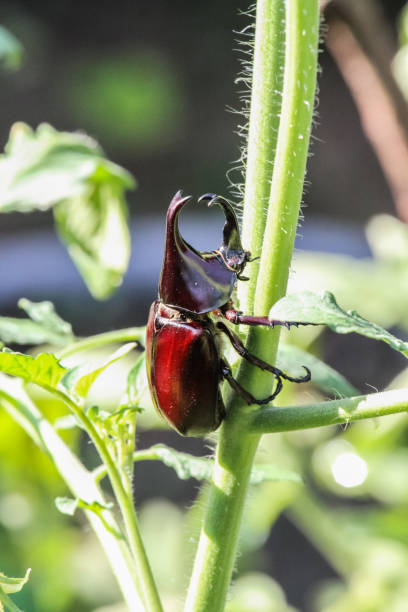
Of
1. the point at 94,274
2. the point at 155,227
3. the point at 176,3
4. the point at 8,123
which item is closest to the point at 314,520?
the point at 94,274

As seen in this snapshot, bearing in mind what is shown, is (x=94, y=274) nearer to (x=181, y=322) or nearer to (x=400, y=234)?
(x=181, y=322)

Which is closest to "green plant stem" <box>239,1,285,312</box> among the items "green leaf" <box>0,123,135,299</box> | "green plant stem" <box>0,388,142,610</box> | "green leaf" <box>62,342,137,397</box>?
"green leaf" <box>62,342,137,397</box>

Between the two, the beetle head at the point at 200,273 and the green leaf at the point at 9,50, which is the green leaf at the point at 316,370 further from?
the green leaf at the point at 9,50

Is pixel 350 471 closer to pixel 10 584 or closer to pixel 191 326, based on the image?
pixel 191 326

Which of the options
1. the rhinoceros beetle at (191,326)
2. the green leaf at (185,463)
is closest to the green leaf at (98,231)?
the rhinoceros beetle at (191,326)

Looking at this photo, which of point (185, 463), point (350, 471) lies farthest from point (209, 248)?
point (185, 463)

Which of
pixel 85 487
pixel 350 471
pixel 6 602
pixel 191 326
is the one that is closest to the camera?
pixel 6 602
